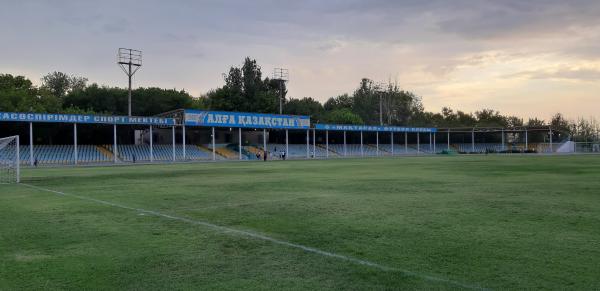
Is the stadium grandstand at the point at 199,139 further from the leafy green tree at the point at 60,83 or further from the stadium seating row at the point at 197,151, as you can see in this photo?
the leafy green tree at the point at 60,83

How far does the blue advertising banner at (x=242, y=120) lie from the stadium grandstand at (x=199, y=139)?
1 cm

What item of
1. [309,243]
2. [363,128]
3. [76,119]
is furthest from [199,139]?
[309,243]

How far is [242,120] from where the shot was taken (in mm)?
53656

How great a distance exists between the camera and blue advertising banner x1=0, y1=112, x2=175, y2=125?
39.1m

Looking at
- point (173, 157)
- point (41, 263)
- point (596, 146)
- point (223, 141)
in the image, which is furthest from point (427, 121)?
point (41, 263)

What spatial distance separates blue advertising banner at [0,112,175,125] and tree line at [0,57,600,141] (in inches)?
674

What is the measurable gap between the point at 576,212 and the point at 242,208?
6969mm

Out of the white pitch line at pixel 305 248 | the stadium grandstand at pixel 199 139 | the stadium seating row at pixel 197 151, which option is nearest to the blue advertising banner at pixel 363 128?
the stadium grandstand at pixel 199 139

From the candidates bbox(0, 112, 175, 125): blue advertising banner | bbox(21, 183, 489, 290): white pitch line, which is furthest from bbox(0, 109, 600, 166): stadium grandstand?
bbox(21, 183, 489, 290): white pitch line

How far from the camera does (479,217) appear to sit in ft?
28.2

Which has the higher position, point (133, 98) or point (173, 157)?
point (133, 98)

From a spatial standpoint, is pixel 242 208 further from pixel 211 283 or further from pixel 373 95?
pixel 373 95

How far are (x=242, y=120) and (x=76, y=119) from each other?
18.0m

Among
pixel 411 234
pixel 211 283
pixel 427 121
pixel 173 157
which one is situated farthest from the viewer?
pixel 427 121
